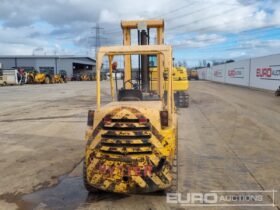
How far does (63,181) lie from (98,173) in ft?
5.38

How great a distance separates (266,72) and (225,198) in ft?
90.9

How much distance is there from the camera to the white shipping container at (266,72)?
28281 mm

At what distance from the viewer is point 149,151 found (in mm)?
4961

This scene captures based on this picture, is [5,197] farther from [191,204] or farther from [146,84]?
[146,84]

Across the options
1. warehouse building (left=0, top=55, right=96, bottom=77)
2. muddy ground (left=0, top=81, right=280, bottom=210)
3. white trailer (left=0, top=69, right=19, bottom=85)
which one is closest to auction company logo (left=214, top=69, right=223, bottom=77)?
white trailer (left=0, top=69, right=19, bottom=85)

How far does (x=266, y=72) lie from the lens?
31062 millimetres

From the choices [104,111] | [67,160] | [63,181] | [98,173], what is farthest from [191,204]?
[67,160]

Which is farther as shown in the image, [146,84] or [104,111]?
[146,84]

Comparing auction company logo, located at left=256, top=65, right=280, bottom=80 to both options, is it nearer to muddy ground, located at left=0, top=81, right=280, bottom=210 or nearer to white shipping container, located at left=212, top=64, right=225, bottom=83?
muddy ground, located at left=0, top=81, right=280, bottom=210

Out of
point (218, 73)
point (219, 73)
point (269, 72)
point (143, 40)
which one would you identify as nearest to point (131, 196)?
point (143, 40)

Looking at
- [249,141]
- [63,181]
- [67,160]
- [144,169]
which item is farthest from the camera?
[249,141]

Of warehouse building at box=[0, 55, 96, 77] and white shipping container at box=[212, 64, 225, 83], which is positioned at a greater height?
warehouse building at box=[0, 55, 96, 77]

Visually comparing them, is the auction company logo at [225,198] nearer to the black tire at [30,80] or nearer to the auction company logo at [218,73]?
the auction company logo at [218,73]

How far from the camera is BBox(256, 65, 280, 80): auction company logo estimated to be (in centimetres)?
2812
